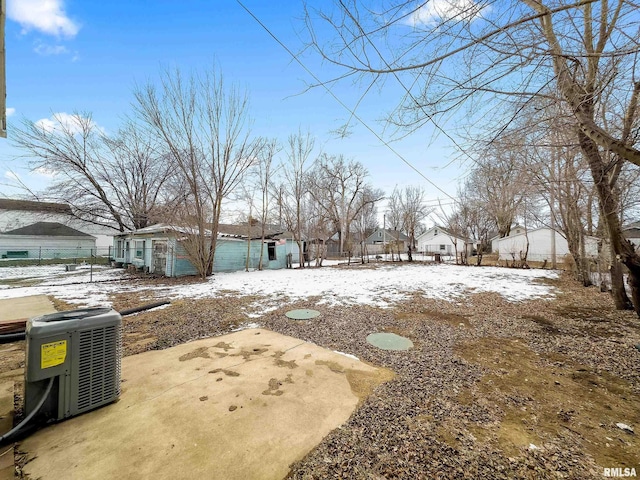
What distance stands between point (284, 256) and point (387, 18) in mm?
15189

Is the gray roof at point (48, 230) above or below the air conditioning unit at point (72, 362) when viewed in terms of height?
above

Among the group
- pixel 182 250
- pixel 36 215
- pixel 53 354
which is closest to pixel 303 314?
pixel 53 354

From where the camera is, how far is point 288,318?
4.84 meters

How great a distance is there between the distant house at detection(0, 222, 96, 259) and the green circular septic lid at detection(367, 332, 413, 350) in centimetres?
2157

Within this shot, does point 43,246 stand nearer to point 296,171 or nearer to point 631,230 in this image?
point 296,171

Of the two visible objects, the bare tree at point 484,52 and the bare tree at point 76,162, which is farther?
the bare tree at point 76,162

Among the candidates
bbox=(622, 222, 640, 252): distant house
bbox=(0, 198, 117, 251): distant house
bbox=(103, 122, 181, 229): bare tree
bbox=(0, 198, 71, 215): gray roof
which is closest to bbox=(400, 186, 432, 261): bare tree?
bbox=(622, 222, 640, 252): distant house

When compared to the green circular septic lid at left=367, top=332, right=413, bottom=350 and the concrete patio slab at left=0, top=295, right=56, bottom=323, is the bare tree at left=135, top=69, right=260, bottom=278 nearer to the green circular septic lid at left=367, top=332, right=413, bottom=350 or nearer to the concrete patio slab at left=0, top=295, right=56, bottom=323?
the concrete patio slab at left=0, top=295, right=56, bottom=323

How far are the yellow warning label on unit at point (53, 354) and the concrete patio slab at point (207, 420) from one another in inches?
18.9

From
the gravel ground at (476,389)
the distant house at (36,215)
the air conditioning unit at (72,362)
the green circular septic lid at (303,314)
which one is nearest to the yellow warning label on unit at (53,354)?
the air conditioning unit at (72,362)

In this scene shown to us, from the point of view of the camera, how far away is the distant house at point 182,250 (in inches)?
437

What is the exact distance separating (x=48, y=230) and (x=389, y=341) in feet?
95.7

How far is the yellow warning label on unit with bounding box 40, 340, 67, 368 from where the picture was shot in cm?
175

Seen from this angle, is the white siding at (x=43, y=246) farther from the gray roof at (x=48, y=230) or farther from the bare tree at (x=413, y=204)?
the bare tree at (x=413, y=204)
